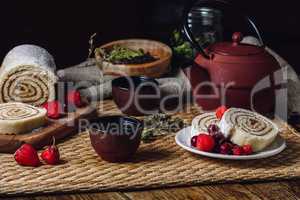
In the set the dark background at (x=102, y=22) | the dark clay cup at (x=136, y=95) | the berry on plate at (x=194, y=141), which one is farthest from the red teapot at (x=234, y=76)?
the dark background at (x=102, y=22)

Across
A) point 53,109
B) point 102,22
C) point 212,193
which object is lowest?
point 212,193

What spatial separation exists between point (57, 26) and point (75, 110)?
1.12 metres

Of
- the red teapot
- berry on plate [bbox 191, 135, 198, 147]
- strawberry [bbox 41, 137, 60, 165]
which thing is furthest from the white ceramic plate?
strawberry [bbox 41, 137, 60, 165]

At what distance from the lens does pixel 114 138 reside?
2.29 metres

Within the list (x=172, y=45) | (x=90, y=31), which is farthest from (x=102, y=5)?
(x=172, y=45)

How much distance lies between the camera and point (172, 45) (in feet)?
11.3

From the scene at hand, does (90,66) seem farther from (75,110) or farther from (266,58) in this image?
(266,58)

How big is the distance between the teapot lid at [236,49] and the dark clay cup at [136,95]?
280 mm

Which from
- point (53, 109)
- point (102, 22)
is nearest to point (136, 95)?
point (53, 109)

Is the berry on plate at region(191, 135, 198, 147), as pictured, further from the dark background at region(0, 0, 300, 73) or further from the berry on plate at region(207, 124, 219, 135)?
the dark background at region(0, 0, 300, 73)

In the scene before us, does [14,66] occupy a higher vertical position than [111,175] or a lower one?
higher

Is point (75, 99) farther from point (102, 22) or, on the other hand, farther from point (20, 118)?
point (102, 22)

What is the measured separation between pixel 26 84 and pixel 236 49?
2.72ft

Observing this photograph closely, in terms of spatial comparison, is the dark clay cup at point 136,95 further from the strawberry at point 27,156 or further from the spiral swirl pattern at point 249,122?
the strawberry at point 27,156
